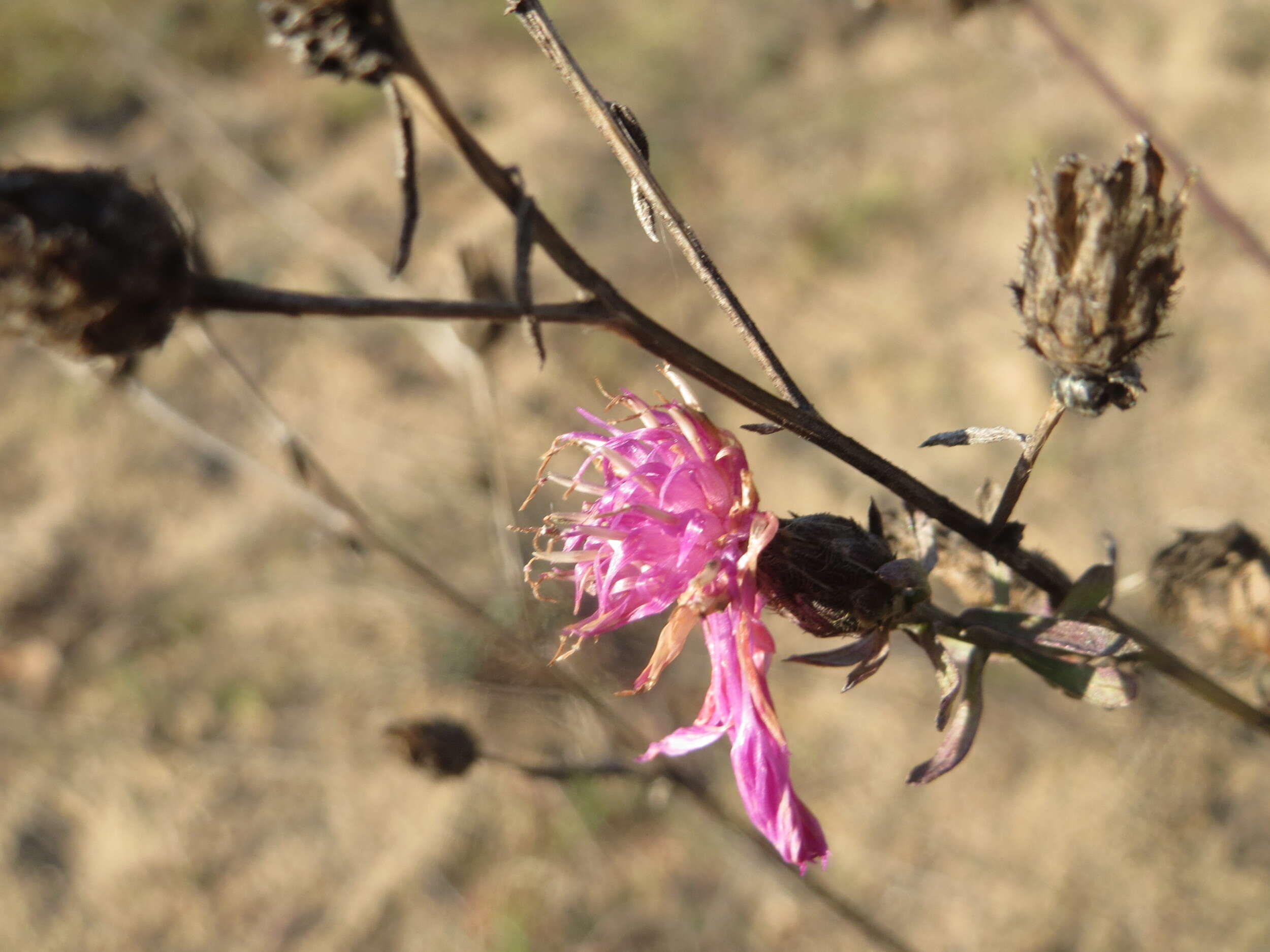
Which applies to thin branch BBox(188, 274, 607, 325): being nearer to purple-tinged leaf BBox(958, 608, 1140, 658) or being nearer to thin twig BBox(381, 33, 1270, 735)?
thin twig BBox(381, 33, 1270, 735)

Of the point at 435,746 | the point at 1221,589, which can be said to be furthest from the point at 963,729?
the point at 435,746

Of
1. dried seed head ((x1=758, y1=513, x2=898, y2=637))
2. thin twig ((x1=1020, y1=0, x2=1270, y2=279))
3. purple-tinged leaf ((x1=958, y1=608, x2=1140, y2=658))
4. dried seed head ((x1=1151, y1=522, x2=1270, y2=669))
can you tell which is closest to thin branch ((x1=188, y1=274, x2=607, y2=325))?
dried seed head ((x1=758, y1=513, x2=898, y2=637))

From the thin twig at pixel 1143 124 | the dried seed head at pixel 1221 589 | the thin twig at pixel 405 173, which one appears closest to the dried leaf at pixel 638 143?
the thin twig at pixel 405 173

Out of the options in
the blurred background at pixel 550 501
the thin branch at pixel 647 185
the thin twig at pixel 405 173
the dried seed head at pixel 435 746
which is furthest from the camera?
the blurred background at pixel 550 501

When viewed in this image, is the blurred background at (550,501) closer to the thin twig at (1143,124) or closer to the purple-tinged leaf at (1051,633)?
the thin twig at (1143,124)

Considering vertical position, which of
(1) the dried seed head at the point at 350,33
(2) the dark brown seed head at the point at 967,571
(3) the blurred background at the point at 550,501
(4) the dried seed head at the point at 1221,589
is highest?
(1) the dried seed head at the point at 350,33

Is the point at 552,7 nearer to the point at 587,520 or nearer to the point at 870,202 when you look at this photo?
the point at 870,202

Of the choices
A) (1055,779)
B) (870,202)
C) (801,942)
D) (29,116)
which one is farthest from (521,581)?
(29,116)
